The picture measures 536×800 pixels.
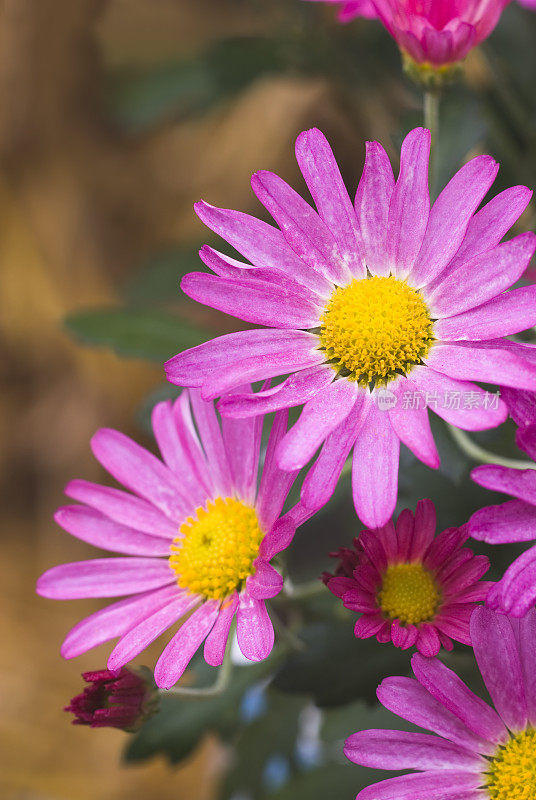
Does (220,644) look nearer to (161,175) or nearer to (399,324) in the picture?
(399,324)

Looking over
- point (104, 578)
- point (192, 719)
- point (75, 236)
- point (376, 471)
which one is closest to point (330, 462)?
point (376, 471)

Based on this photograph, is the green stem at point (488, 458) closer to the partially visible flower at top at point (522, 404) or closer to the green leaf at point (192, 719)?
the partially visible flower at top at point (522, 404)

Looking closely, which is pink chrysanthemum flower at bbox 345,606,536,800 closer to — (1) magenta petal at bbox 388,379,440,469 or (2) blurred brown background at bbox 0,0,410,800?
(1) magenta petal at bbox 388,379,440,469

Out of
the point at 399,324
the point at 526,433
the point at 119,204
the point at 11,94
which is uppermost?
the point at 11,94

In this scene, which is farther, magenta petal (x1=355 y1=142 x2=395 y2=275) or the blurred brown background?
the blurred brown background

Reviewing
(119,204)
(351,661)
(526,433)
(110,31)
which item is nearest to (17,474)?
(119,204)

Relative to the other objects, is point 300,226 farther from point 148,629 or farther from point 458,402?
point 148,629

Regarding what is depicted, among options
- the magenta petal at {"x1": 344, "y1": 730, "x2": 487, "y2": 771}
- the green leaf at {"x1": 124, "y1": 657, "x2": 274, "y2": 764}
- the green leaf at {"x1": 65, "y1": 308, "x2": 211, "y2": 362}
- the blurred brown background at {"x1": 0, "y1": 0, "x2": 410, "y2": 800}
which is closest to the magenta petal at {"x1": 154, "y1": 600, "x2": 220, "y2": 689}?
the magenta petal at {"x1": 344, "y1": 730, "x2": 487, "y2": 771}
